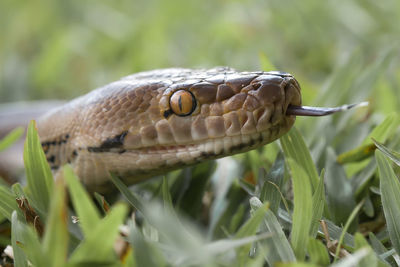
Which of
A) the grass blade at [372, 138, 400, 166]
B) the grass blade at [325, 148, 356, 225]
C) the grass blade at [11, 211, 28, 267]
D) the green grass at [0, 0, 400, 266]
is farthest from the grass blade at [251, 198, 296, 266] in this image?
the grass blade at [11, 211, 28, 267]

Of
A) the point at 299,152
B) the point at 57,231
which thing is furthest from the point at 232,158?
the point at 57,231

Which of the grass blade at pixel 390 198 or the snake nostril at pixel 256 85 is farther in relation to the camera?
the snake nostril at pixel 256 85

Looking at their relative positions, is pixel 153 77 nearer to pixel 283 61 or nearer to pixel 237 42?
pixel 283 61

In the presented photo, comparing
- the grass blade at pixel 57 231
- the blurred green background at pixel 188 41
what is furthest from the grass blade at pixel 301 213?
the blurred green background at pixel 188 41

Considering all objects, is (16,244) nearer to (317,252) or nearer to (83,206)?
(83,206)

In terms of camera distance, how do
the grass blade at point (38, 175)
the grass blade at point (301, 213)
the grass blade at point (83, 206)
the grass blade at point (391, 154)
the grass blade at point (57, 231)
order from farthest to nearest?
the grass blade at point (38, 175) → the grass blade at point (391, 154) → the grass blade at point (301, 213) → the grass blade at point (83, 206) → the grass blade at point (57, 231)

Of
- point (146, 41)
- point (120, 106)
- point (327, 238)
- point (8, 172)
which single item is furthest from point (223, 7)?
point (327, 238)

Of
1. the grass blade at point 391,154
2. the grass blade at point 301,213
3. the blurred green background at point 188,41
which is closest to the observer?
the grass blade at point 301,213

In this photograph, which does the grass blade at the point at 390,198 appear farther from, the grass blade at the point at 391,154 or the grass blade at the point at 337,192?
the grass blade at the point at 337,192
